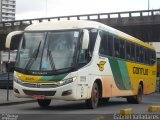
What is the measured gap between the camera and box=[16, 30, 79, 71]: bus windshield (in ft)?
58.8

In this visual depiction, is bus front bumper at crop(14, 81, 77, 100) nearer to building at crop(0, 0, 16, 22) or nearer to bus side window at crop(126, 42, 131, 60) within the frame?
bus side window at crop(126, 42, 131, 60)

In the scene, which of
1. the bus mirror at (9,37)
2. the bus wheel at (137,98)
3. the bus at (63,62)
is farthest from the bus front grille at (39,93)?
the bus wheel at (137,98)

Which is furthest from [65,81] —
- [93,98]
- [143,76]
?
[143,76]

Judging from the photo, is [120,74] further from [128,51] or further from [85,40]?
[85,40]

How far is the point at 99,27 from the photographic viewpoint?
65.7ft

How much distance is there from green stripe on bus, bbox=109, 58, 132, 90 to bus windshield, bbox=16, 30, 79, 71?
3.47m

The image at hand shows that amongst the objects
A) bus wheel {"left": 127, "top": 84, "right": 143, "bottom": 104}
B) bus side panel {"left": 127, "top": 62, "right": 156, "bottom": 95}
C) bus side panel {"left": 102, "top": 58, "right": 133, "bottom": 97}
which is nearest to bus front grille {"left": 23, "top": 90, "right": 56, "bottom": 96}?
bus side panel {"left": 102, "top": 58, "right": 133, "bottom": 97}

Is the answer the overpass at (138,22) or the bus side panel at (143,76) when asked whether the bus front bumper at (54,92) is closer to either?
the bus side panel at (143,76)

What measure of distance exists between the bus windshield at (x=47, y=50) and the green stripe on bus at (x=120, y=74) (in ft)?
11.4

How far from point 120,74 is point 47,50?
226 inches

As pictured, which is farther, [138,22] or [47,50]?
[138,22]

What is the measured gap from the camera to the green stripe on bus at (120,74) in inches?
862

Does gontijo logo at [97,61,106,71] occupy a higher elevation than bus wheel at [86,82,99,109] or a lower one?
higher

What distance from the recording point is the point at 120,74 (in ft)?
75.6
